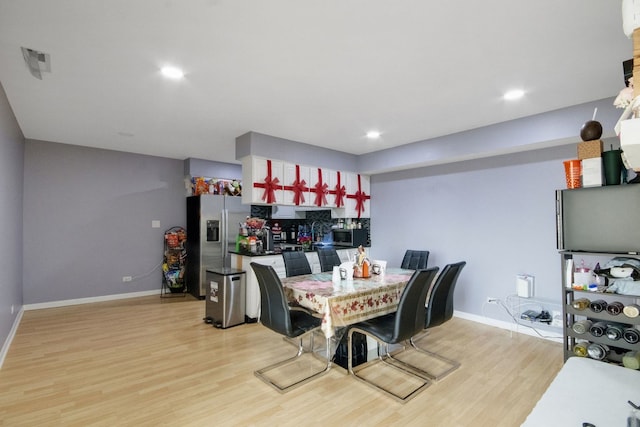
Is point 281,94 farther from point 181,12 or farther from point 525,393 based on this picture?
point 525,393

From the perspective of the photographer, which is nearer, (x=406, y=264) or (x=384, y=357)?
(x=384, y=357)

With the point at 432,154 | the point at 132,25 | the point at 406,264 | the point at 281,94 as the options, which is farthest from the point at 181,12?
the point at 406,264

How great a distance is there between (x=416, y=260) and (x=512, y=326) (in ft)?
4.59

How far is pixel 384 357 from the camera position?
313 centimetres

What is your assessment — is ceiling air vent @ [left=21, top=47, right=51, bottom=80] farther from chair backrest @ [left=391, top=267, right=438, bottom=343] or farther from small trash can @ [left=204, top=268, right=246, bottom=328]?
chair backrest @ [left=391, top=267, right=438, bottom=343]

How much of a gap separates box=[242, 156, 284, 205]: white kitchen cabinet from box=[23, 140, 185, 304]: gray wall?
246 cm

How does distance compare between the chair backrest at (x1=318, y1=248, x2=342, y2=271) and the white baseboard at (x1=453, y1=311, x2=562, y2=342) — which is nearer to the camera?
the white baseboard at (x1=453, y1=311, x2=562, y2=342)

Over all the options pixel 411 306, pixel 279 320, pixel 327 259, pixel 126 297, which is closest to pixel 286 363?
pixel 279 320

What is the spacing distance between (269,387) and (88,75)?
9.87 ft

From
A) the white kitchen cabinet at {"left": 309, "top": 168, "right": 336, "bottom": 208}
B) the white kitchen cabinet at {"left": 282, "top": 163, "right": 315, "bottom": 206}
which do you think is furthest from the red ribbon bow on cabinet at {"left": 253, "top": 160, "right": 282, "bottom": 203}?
the white kitchen cabinet at {"left": 309, "top": 168, "right": 336, "bottom": 208}

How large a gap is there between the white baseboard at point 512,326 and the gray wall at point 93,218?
533 centimetres

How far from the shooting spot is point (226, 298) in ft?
13.3

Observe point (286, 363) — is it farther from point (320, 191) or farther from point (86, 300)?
point (86, 300)

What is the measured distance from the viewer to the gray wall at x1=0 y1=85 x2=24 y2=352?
303 centimetres
